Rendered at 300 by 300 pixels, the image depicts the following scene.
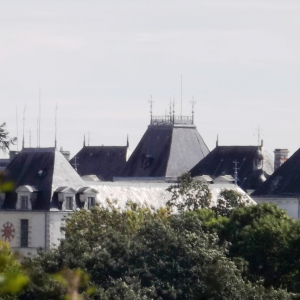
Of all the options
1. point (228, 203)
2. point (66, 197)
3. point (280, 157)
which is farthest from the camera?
point (280, 157)

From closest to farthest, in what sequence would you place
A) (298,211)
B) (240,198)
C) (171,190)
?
(240,198), (171,190), (298,211)

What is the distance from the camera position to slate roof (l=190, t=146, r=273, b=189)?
99.5m

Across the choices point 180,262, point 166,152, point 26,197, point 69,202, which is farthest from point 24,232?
point 166,152

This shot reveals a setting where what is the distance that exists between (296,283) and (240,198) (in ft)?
90.1

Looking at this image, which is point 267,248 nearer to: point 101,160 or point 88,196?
point 88,196

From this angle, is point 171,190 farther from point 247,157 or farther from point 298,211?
point 247,157

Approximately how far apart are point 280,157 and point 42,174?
3290cm

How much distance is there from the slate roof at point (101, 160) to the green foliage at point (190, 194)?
131 ft

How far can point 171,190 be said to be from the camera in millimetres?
71938

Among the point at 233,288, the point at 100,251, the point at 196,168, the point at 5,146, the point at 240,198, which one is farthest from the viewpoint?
the point at 196,168

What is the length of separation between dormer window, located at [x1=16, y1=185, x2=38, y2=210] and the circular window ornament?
151cm

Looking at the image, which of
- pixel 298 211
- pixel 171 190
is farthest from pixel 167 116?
pixel 171 190

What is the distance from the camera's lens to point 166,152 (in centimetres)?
10475

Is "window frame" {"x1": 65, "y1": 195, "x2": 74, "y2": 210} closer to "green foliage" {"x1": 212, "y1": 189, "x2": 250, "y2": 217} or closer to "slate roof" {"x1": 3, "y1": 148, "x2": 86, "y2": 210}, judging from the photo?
"slate roof" {"x1": 3, "y1": 148, "x2": 86, "y2": 210}
